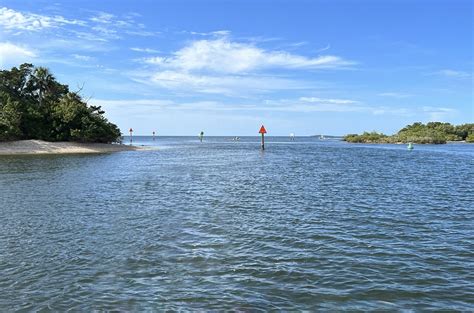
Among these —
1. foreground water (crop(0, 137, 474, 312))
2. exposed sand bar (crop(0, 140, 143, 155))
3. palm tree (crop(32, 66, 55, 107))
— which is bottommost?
foreground water (crop(0, 137, 474, 312))

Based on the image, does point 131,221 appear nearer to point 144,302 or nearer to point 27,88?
point 144,302

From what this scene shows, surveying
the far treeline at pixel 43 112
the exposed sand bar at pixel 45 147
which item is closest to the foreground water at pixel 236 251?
the exposed sand bar at pixel 45 147

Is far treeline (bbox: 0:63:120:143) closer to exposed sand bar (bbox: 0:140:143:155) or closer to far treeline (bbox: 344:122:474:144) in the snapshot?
exposed sand bar (bbox: 0:140:143:155)

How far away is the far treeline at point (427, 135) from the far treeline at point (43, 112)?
108346 mm

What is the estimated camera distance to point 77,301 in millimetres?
8719

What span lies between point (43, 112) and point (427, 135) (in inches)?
4968

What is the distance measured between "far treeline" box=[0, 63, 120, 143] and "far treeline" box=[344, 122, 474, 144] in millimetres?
108346

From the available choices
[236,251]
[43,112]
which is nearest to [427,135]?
[43,112]

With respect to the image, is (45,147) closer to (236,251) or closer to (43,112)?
(43,112)

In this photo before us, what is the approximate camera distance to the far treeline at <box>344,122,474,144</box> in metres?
141

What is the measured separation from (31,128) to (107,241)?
74013 mm

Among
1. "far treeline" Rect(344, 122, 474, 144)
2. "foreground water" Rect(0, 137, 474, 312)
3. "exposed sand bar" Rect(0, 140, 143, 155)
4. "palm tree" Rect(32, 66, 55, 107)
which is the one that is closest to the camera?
"foreground water" Rect(0, 137, 474, 312)

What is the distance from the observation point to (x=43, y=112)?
80812 millimetres

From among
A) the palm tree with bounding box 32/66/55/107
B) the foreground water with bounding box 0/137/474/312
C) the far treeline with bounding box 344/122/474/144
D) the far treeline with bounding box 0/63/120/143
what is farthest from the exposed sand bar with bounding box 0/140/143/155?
the far treeline with bounding box 344/122/474/144
